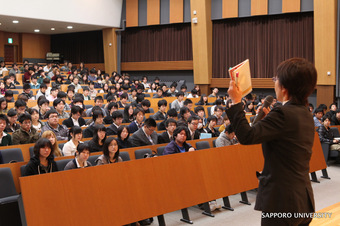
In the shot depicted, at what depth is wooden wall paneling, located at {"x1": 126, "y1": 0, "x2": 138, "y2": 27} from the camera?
47.2ft

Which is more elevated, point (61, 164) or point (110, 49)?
point (110, 49)

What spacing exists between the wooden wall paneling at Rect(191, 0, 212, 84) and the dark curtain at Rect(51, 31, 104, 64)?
509cm

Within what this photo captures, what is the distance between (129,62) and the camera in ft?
49.6

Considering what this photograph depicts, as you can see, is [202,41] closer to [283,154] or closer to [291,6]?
[291,6]

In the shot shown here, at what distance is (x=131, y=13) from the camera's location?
14.4 metres

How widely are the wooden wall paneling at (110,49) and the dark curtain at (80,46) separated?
1.24m

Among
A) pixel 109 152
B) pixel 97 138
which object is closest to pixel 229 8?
pixel 97 138

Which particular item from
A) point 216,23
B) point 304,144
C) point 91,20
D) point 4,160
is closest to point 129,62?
point 91,20

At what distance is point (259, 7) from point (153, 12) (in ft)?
13.2

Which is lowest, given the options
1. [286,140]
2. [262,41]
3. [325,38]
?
[286,140]

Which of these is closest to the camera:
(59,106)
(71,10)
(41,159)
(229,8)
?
(41,159)

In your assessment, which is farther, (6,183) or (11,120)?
(11,120)

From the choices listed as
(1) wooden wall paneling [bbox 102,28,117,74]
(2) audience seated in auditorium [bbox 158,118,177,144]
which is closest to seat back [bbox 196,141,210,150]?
(2) audience seated in auditorium [bbox 158,118,177,144]

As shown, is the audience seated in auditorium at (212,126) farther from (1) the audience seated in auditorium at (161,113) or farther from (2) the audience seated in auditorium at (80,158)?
(2) the audience seated in auditorium at (80,158)
